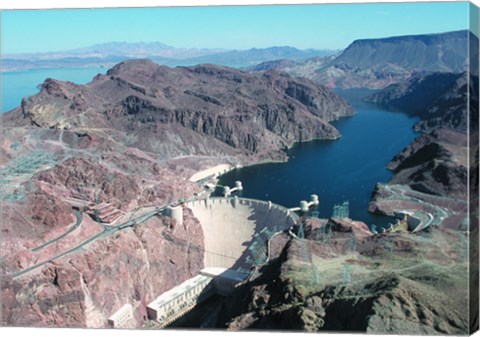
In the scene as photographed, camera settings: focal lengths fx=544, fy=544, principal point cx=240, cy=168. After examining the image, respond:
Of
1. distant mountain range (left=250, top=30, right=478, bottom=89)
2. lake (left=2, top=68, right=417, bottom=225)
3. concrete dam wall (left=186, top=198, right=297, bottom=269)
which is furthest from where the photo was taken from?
distant mountain range (left=250, top=30, right=478, bottom=89)

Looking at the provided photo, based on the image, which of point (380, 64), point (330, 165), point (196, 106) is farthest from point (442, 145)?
point (380, 64)

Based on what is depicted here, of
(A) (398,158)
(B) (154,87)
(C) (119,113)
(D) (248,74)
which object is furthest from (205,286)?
(D) (248,74)

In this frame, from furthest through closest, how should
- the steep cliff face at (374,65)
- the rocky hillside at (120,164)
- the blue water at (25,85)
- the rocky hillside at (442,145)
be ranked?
the steep cliff face at (374,65) → the blue water at (25,85) → the rocky hillside at (442,145) → the rocky hillside at (120,164)

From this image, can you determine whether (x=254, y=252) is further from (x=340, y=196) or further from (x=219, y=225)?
(x=340, y=196)

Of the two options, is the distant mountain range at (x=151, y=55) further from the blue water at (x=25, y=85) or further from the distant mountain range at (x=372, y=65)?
the distant mountain range at (x=372, y=65)

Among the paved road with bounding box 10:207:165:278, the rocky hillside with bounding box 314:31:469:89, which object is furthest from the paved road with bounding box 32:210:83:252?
the rocky hillside with bounding box 314:31:469:89

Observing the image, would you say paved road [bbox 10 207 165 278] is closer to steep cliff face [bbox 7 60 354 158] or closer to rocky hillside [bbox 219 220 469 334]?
rocky hillside [bbox 219 220 469 334]

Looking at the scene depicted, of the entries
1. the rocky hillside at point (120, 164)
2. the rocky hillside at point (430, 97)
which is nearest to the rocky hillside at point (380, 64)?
the rocky hillside at point (430, 97)
